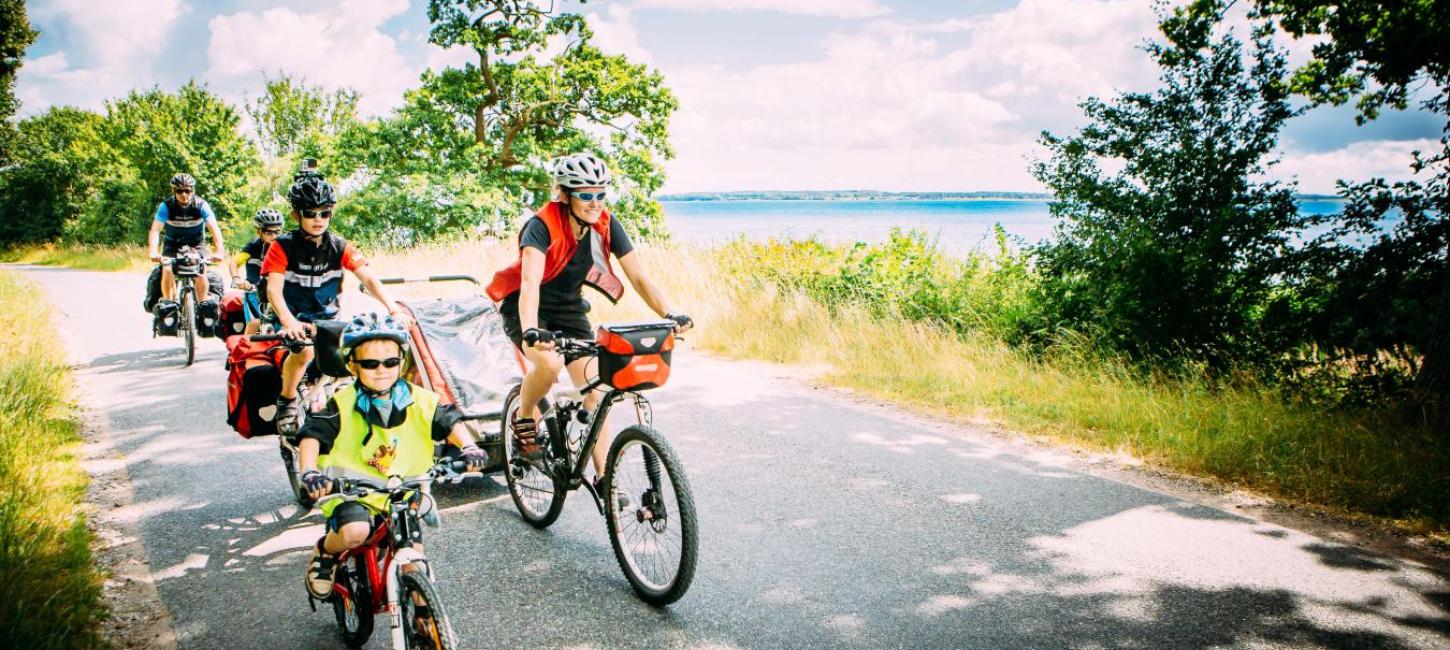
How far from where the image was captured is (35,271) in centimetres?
2416

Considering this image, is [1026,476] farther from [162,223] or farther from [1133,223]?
[162,223]

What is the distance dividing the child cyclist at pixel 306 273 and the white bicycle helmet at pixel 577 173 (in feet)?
4.73

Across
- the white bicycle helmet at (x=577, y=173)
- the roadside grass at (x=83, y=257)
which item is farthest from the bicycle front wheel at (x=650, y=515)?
the roadside grass at (x=83, y=257)

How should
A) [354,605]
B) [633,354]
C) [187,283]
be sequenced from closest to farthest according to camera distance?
[354,605] < [633,354] < [187,283]

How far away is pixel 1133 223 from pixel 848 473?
557cm

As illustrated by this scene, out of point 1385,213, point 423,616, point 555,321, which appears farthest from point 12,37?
point 1385,213

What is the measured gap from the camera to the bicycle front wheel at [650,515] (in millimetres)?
3477

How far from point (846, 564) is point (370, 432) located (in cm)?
243

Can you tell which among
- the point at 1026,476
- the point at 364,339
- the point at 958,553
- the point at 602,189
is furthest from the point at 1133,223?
the point at 364,339

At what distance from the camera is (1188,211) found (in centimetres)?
890

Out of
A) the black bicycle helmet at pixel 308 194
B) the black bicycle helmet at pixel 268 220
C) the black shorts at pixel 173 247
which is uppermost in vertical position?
the black bicycle helmet at pixel 308 194

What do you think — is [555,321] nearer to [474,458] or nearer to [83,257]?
[474,458]

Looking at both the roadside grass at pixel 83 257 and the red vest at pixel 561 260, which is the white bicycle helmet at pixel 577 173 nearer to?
the red vest at pixel 561 260

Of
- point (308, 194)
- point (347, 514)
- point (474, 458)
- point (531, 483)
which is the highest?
point (308, 194)
